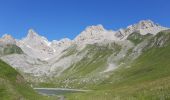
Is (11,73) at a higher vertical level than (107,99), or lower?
higher

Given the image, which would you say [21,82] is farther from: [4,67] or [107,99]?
[107,99]

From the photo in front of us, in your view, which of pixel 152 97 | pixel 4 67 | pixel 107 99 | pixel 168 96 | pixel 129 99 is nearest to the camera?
pixel 168 96

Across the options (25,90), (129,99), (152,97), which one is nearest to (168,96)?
(152,97)

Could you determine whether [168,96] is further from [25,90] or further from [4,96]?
[25,90]

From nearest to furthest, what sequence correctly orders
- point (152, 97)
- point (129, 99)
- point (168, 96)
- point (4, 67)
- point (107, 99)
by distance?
point (168, 96) → point (152, 97) → point (129, 99) → point (107, 99) → point (4, 67)

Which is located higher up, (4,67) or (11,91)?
(4,67)

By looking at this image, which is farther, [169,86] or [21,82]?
[21,82]

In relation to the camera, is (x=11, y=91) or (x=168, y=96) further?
(x=11, y=91)

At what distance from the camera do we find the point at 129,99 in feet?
274

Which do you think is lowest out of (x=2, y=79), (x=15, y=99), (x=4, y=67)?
(x=15, y=99)

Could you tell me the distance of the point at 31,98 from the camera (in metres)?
87.8

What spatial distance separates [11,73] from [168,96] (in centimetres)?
4883

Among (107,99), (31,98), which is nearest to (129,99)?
(107,99)

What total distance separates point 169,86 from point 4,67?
4774 cm
